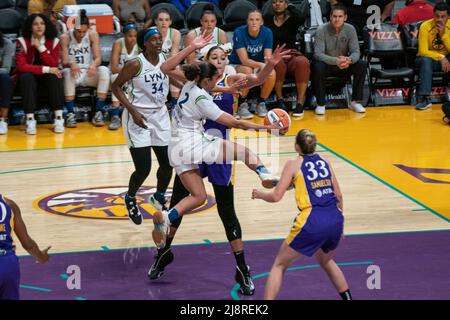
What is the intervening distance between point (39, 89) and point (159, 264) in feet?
23.2

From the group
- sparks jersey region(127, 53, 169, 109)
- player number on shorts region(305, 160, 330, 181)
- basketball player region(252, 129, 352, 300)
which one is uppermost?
sparks jersey region(127, 53, 169, 109)

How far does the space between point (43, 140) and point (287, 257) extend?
7824mm

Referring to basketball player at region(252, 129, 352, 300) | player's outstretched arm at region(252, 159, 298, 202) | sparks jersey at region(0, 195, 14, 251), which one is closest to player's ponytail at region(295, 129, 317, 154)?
basketball player at region(252, 129, 352, 300)

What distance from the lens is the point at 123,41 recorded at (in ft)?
47.2

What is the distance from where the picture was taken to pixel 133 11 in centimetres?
1593

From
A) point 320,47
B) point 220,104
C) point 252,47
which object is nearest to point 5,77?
point 252,47

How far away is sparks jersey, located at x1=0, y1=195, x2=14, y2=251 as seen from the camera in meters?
6.37

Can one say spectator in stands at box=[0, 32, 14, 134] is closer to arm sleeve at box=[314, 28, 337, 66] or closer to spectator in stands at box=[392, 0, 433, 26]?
arm sleeve at box=[314, 28, 337, 66]

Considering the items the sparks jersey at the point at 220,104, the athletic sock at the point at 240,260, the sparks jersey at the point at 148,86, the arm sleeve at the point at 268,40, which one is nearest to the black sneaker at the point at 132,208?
the sparks jersey at the point at 148,86

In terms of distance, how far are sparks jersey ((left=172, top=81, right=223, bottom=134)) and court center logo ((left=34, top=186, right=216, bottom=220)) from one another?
2446 mm

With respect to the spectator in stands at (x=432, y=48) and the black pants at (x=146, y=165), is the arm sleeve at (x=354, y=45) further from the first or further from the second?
the black pants at (x=146, y=165)

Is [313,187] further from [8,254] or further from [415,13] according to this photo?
[415,13]
